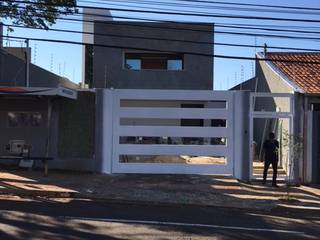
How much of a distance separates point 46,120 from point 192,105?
7596 millimetres

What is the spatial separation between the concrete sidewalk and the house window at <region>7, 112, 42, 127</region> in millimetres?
1924

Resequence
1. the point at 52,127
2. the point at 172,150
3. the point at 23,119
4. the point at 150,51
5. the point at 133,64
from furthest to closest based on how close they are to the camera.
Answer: the point at 133,64, the point at 150,51, the point at 23,119, the point at 52,127, the point at 172,150

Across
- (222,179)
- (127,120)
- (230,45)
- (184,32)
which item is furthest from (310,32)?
(184,32)

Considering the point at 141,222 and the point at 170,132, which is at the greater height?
the point at 170,132

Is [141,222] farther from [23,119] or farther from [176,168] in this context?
[23,119]

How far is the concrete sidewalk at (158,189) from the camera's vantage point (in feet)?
47.8

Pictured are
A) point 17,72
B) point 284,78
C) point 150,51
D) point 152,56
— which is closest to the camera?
point 284,78

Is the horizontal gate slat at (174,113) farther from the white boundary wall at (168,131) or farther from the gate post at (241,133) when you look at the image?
the gate post at (241,133)

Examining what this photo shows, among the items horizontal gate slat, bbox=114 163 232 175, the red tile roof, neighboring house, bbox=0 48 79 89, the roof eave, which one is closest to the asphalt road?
horizontal gate slat, bbox=114 163 232 175

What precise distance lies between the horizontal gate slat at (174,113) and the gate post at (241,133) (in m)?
0.44

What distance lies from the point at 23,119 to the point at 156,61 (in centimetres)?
1235

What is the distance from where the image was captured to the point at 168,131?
19562mm

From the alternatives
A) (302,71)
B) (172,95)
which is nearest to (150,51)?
(302,71)

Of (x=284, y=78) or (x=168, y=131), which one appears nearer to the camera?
(x=168, y=131)
